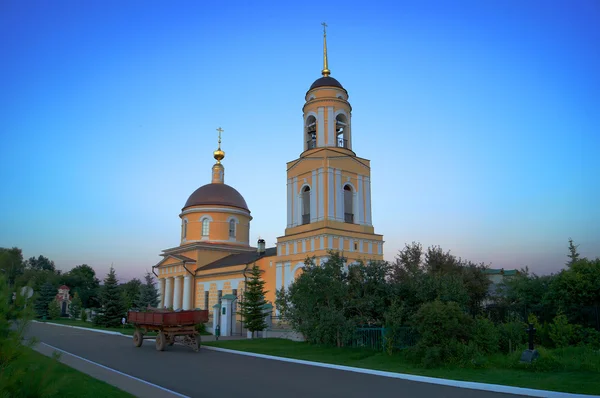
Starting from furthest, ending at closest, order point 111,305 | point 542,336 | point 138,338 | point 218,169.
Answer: point 218,169, point 111,305, point 138,338, point 542,336

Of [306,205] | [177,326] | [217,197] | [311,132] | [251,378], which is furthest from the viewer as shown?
[217,197]

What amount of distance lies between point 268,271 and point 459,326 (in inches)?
752

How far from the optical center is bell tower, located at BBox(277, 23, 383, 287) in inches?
1110

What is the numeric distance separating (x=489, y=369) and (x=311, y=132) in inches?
842

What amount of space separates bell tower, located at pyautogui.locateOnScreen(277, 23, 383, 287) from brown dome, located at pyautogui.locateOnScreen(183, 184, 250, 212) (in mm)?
14202

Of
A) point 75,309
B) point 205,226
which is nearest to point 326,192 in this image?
point 205,226

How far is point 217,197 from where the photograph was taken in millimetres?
44219

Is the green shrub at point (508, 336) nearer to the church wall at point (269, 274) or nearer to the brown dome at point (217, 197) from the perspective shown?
the church wall at point (269, 274)

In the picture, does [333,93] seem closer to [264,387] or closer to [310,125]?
[310,125]

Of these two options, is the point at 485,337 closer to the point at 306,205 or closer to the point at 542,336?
the point at 542,336

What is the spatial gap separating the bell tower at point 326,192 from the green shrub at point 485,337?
12.8m

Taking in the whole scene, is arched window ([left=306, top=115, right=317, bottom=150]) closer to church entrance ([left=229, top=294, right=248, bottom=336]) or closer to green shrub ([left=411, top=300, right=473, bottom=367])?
church entrance ([left=229, top=294, right=248, bottom=336])

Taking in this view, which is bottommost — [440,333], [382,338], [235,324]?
[235,324]

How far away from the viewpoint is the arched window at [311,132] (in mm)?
31312
